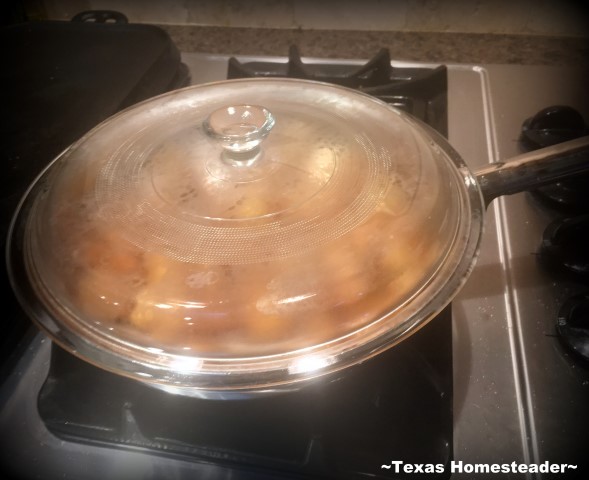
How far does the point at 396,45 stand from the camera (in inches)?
53.4

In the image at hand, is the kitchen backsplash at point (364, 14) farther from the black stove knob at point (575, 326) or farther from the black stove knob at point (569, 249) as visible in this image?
the black stove knob at point (575, 326)

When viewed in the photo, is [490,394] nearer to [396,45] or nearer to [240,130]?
[240,130]

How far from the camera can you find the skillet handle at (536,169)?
1.75 ft

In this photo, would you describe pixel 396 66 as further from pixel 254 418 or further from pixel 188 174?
pixel 254 418

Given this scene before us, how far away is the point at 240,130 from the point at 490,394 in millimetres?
438

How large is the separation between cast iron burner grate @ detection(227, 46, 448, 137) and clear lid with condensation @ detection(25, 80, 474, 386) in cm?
40

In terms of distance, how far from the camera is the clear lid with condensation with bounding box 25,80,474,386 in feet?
1.47

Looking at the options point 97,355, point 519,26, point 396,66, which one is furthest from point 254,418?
point 519,26

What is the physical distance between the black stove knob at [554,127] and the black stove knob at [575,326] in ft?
1.18

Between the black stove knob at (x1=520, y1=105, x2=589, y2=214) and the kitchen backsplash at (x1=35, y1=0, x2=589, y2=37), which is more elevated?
the kitchen backsplash at (x1=35, y1=0, x2=589, y2=37)

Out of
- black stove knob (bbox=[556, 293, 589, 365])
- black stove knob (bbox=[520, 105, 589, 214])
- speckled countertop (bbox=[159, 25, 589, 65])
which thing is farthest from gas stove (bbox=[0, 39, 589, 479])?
speckled countertop (bbox=[159, 25, 589, 65])

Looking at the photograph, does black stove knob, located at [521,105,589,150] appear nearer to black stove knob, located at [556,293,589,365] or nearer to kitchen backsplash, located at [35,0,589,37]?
black stove knob, located at [556,293,589,365]

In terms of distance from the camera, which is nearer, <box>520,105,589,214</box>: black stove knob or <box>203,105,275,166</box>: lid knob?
<box>203,105,275,166</box>: lid knob

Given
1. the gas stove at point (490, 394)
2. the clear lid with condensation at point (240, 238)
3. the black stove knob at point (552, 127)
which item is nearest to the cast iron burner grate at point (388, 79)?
the black stove knob at point (552, 127)
